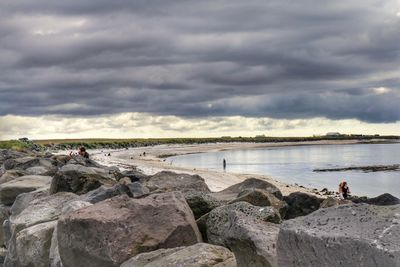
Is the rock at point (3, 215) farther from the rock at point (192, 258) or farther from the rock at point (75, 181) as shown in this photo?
the rock at point (192, 258)

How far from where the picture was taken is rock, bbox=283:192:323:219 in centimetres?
1132

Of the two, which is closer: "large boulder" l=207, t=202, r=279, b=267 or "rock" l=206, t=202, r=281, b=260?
"large boulder" l=207, t=202, r=279, b=267

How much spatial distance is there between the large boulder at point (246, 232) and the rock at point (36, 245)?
10.2 ft

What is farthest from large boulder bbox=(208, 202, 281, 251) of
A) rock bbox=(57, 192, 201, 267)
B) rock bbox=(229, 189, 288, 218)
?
rock bbox=(229, 189, 288, 218)

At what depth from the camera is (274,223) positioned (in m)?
7.90

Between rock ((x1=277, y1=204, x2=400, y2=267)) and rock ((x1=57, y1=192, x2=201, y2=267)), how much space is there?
2.53m

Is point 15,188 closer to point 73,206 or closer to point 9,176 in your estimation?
point 9,176

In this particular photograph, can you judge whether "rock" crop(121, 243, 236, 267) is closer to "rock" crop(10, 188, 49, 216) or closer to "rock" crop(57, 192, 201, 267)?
"rock" crop(57, 192, 201, 267)

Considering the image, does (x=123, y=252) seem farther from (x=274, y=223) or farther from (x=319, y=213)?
(x=319, y=213)

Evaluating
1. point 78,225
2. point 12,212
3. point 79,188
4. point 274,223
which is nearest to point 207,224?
point 274,223

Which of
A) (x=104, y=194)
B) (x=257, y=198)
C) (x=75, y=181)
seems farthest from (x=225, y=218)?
(x=75, y=181)

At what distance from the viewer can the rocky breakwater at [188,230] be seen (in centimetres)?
513

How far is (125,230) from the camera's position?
7809 millimetres

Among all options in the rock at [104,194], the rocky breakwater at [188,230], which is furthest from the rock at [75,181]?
the rock at [104,194]
